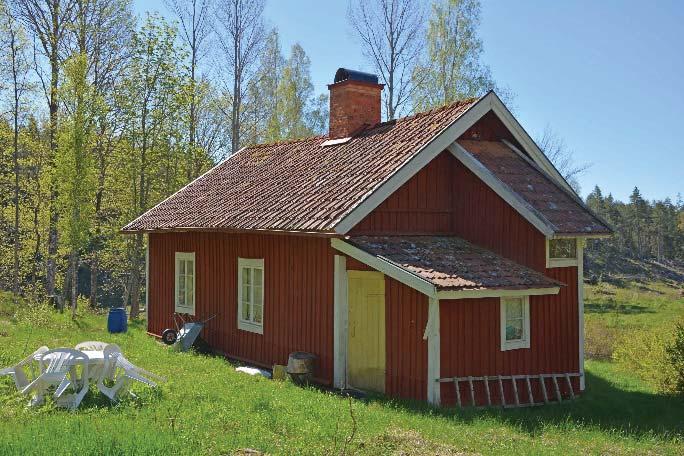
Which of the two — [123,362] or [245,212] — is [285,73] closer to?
[245,212]

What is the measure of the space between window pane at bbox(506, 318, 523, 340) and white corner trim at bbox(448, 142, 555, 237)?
1530 mm

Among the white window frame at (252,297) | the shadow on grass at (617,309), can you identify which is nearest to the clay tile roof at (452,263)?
the white window frame at (252,297)

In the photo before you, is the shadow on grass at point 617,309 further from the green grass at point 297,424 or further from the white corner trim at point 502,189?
the white corner trim at point 502,189

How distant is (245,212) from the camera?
43.7ft

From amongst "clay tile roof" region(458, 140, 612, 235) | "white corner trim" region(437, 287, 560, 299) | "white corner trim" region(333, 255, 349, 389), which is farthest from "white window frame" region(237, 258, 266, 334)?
→ "white corner trim" region(437, 287, 560, 299)

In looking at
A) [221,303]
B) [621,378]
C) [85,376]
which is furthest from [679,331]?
[85,376]

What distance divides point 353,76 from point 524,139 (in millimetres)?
4317

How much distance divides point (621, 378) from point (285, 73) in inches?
912

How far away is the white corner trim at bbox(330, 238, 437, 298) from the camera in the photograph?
9.45 meters

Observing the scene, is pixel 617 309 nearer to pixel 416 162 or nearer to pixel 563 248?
pixel 563 248

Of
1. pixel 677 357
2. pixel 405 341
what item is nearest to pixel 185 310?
pixel 405 341

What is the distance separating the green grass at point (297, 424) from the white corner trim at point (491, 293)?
5.33 feet

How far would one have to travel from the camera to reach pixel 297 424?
8.09 m

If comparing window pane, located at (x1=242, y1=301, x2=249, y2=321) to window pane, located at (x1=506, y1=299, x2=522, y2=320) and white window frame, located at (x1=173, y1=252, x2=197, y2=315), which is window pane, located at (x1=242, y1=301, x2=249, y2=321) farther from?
window pane, located at (x1=506, y1=299, x2=522, y2=320)
